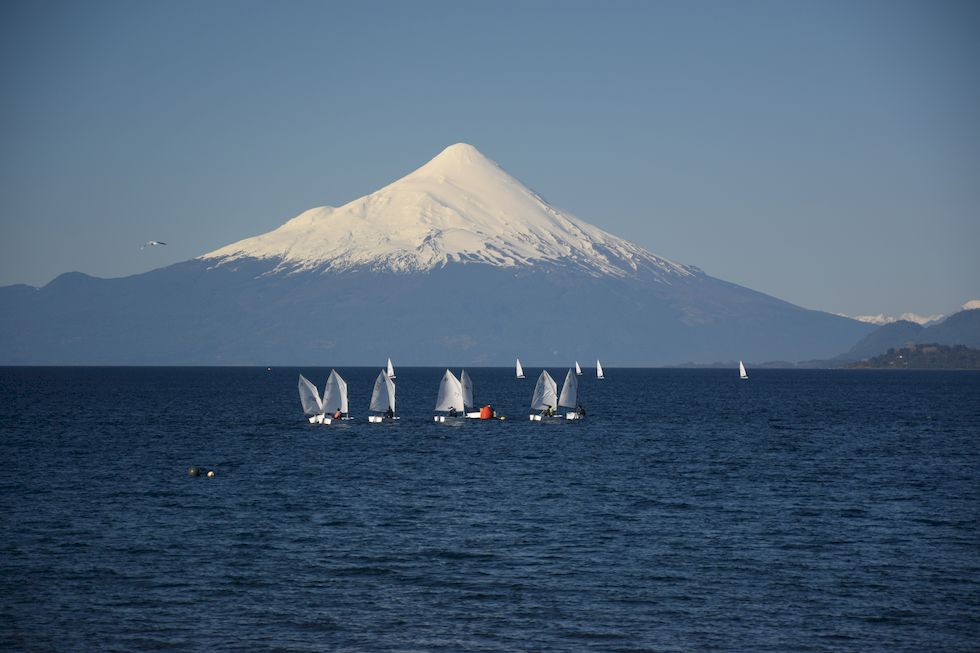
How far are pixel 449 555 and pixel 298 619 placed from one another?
1172cm

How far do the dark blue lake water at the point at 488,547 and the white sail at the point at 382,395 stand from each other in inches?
1057

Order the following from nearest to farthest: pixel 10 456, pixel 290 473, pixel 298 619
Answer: pixel 298 619, pixel 290 473, pixel 10 456

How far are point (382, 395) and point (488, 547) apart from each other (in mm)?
83103

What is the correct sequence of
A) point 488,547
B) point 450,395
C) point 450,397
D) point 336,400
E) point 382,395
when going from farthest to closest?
point 382,395 < point 450,397 < point 450,395 < point 336,400 < point 488,547

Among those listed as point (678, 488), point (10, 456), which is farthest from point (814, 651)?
point (10, 456)

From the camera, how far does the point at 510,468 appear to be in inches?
3430

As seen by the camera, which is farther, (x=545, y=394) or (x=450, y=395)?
(x=545, y=394)

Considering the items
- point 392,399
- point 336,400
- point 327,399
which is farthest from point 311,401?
point 392,399

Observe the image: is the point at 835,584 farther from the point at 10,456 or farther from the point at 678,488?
the point at 10,456

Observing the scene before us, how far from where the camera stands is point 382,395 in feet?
449

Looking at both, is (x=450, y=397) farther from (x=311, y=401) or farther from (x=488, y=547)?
(x=488, y=547)

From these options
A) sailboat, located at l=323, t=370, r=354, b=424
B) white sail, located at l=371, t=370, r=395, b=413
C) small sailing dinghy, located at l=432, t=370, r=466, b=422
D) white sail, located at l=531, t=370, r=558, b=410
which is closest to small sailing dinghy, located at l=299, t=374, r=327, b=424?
sailboat, located at l=323, t=370, r=354, b=424

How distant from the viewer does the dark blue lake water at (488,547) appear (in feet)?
135

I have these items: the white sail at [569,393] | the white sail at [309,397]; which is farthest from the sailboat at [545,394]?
the white sail at [309,397]
